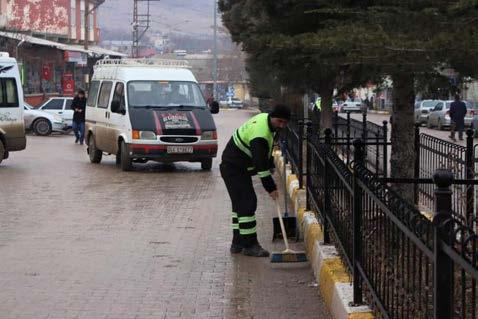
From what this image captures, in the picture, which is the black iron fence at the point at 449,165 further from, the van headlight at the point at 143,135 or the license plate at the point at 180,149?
the van headlight at the point at 143,135

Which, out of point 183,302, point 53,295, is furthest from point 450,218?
point 53,295

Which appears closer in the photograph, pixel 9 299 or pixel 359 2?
pixel 9 299

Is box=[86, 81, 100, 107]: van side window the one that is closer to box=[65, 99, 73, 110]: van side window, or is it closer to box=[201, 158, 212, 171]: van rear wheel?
box=[201, 158, 212, 171]: van rear wheel

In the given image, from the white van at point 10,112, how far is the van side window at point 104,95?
6.15ft

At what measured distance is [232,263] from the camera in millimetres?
8234

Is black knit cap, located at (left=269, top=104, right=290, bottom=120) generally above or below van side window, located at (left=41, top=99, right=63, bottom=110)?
above

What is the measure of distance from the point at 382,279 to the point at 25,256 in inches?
183

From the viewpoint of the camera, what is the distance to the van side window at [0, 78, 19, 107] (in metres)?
17.9

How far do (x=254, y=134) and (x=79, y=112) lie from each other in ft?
60.0

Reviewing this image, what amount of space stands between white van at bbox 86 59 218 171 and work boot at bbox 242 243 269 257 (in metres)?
8.68

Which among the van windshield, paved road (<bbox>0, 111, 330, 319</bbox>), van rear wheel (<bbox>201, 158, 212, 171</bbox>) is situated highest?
the van windshield

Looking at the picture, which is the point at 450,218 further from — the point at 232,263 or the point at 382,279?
the point at 232,263

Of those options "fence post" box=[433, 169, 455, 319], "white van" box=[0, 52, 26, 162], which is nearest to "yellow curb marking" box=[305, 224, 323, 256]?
"fence post" box=[433, 169, 455, 319]

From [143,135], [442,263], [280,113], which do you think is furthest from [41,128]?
[442,263]
